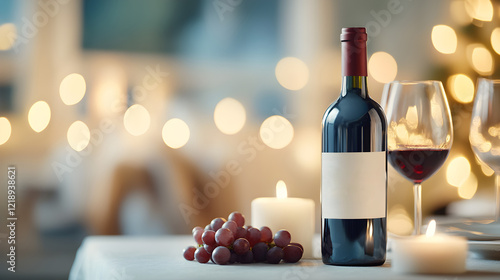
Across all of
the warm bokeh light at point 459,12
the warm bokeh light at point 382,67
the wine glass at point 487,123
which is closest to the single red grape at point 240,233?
the wine glass at point 487,123

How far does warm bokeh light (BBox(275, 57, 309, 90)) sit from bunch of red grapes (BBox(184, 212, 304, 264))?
1.69 metres

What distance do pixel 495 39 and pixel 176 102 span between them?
4.63 feet

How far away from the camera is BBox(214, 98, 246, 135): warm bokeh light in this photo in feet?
7.47

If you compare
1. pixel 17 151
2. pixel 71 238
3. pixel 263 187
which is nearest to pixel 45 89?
pixel 17 151

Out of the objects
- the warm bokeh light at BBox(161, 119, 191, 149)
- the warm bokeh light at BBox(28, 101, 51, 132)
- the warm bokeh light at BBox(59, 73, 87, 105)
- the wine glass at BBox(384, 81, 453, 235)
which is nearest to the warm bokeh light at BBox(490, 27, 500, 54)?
the warm bokeh light at BBox(161, 119, 191, 149)

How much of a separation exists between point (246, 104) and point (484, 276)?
1.76 metres

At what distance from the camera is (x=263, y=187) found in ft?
7.63

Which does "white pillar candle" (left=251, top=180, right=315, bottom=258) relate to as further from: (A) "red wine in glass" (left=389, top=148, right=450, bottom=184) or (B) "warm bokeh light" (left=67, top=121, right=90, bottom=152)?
(B) "warm bokeh light" (left=67, top=121, right=90, bottom=152)

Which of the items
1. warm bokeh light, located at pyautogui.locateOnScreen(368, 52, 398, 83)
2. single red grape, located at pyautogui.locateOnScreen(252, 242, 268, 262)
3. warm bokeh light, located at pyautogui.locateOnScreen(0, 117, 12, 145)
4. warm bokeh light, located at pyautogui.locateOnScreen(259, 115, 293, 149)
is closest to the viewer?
single red grape, located at pyautogui.locateOnScreen(252, 242, 268, 262)

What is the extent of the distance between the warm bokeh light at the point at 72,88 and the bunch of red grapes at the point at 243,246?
157 centimetres

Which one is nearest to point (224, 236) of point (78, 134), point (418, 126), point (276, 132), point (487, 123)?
point (418, 126)

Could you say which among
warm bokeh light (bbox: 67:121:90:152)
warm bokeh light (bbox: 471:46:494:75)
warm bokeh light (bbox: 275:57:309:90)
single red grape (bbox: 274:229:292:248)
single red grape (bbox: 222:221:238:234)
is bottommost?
single red grape (bbox: 274:229:292:248)

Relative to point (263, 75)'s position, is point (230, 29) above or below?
above

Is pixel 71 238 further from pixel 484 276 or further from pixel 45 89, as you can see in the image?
pixel 484 276
